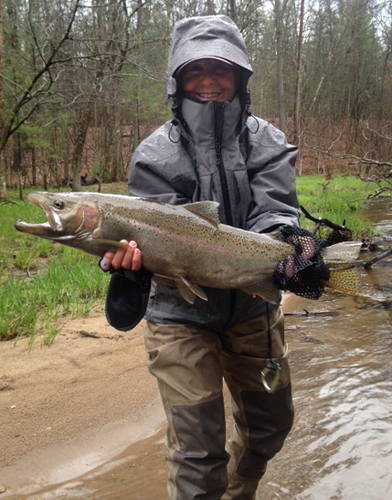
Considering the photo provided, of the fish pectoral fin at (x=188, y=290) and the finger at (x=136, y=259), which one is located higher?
the finger at (x=136, y=259)

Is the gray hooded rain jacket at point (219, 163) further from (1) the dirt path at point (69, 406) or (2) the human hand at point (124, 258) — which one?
(1) the dirt path at point (69, 406)

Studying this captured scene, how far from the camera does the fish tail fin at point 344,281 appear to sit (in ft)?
7.57

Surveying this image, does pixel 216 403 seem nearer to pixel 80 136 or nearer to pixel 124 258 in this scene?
pixel 124 258

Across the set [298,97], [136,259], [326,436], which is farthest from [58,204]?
[298,97]

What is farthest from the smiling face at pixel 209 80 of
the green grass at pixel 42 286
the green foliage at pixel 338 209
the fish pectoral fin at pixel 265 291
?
the green foliage at pixel 338 209

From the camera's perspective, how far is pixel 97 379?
3.90 m

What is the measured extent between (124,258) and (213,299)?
0.48 metres

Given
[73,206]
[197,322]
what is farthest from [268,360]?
[73,206]

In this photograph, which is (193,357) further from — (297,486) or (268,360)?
(297,486)

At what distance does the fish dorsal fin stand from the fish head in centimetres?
44

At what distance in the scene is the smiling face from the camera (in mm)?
2586

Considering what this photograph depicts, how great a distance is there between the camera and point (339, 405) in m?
3.76

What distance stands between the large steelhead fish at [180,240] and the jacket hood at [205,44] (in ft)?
2.67

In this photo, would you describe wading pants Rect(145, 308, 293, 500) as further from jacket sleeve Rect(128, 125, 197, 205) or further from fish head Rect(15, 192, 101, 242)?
jacket sleeve Rect(128, 125, 197, 205)
